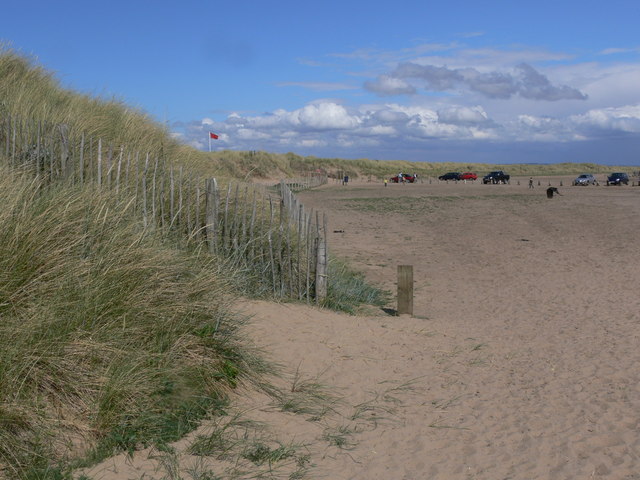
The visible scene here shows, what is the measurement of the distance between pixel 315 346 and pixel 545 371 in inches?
86.2

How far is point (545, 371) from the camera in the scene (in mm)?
6441

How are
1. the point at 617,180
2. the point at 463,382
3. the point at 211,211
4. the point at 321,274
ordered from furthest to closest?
the point at 617,180 → the point at 321,274 → the point at 211,211 → the point at 463,382

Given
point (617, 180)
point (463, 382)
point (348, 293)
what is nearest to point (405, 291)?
point (348, 293)

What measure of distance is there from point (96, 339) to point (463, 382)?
10.5 ft

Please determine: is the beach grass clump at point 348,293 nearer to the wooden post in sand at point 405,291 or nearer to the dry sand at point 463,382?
the dry sand at point 463,382

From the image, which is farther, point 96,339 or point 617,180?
point 617,180

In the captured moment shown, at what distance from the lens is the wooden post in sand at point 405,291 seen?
325 inches

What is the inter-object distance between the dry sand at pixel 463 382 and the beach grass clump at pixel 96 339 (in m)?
0.28

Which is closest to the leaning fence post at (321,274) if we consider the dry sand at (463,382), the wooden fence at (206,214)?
the wooden fence at (206,214)

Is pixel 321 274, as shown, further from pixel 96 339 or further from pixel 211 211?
pixel 96 339

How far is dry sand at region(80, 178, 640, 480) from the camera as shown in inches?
171

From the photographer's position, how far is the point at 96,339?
4406 millimetres

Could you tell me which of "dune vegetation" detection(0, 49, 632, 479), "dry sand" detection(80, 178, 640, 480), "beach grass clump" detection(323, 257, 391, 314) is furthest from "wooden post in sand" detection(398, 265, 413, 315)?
"dune vegetation" detection(0, 49, 632, 479)

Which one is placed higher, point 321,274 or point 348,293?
point 321,274
